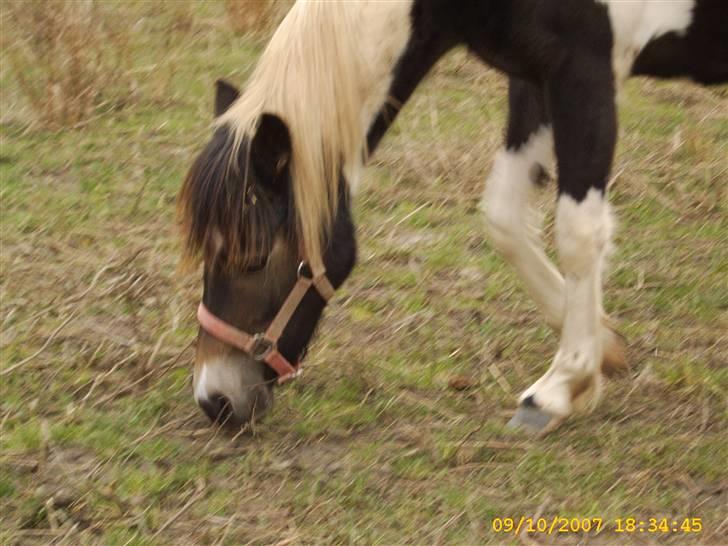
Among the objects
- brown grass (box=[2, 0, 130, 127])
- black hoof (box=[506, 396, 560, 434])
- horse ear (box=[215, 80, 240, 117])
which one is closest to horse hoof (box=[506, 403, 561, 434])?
black hoof (box=[506, 396, 560, 434])

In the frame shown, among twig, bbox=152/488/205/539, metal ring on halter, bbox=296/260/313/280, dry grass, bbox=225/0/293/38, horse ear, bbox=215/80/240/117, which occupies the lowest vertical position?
twig, bbox=152/488/205/539

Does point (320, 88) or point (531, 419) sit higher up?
point (320, 88)

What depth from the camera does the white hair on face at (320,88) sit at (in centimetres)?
323

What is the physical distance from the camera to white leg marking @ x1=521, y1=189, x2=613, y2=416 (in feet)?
11.3

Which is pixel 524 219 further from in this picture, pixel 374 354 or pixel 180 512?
→ pixel 180 512

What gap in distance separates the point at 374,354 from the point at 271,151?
1.12 meters

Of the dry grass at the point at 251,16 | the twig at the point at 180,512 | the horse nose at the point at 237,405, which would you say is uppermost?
the dry grass at the point at 251,16

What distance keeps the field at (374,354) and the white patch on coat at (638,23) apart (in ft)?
3.25

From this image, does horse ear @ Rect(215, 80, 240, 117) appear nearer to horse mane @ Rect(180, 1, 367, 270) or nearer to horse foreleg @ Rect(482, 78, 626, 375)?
horse mane @ Rect(180, 1, 367, 270)

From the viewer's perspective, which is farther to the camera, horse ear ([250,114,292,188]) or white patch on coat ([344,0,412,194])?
white patch on coat ([344,0,412,194])

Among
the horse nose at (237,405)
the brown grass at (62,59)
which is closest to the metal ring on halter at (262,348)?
the horse nose at (237,405)

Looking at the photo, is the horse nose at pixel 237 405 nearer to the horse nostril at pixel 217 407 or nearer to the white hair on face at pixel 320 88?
the horse nostril at pixel 217 407

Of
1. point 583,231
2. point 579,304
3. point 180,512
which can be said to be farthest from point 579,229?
point 180,512

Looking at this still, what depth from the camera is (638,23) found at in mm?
3396
